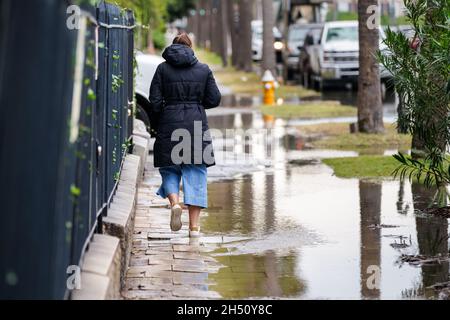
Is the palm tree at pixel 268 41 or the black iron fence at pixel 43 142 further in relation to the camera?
the palm tree at pixel 268 41

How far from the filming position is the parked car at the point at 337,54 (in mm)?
31859

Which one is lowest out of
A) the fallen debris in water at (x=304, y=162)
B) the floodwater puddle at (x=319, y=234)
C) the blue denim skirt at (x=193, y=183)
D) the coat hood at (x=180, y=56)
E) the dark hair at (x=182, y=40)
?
the fallen debris in water at (x=304, y=162)

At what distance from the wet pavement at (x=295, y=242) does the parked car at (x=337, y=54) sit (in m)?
17.2

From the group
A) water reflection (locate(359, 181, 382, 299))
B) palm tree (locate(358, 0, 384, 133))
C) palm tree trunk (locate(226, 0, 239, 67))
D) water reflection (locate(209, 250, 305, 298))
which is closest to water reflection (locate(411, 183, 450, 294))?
water reflection (locate(359, 181, 382, 299))

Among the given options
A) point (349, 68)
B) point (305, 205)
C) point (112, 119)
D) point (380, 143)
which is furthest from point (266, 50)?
point (112, 119)

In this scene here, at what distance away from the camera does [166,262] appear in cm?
908

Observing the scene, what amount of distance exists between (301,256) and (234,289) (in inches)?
52.0

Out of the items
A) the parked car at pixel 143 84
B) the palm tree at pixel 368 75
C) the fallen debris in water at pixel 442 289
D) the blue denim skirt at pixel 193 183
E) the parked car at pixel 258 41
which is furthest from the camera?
the parked car at pixel 258 41

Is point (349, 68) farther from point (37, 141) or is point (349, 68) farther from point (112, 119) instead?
point (37, 141)

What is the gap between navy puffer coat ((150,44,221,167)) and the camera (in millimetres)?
10094

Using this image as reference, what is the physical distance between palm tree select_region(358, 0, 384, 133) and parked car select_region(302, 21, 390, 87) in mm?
13139

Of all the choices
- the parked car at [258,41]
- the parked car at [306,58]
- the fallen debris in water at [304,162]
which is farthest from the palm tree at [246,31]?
the fallen debris in water at [304,162]

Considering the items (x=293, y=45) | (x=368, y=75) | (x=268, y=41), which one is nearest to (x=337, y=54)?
(x=268, y=41)

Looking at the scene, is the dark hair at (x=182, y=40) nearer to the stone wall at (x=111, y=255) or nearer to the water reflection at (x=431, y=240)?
the stone wall at (x=111, y=255)
